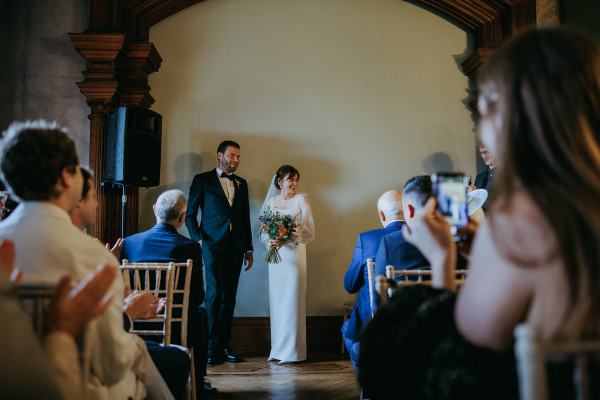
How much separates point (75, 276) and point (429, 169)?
4.99 meters

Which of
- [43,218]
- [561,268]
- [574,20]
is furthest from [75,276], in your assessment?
[574,20]

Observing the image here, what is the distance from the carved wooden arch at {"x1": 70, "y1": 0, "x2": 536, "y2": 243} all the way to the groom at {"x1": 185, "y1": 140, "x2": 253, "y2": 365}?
27.3 inches

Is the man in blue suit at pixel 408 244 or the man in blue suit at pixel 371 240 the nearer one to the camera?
the man in blue suit at pixel 408 244

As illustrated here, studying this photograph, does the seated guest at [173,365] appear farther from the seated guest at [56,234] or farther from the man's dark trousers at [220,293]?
the man's dark trousers at [220,293]

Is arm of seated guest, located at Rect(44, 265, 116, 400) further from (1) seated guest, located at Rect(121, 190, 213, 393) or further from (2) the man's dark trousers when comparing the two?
(2) the man's dark trousers

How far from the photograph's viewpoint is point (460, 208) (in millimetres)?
1337

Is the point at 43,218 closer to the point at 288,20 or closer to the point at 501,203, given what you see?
the point at 501,203

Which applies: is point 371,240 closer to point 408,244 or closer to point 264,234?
point 408,244

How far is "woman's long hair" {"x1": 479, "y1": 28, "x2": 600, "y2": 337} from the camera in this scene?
0.94 metres

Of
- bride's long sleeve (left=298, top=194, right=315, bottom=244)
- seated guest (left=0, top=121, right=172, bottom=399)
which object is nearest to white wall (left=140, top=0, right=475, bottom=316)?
bride's long sleeve (left=298, top=194, right=315, bottom=244)

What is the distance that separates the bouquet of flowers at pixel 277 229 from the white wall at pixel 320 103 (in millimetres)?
736

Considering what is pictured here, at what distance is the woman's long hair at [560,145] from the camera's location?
94cm

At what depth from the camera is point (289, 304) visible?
16.6 feet

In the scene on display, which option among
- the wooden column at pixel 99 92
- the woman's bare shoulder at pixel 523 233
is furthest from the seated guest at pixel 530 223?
the wooden column at pixel 99 92
